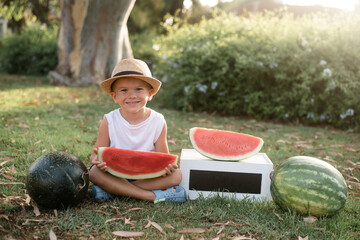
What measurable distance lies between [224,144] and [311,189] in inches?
40.9

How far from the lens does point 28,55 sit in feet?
56.1

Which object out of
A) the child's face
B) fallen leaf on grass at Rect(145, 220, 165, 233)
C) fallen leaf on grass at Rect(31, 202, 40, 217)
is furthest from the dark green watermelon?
the child's face

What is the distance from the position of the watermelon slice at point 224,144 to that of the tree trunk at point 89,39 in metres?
8.58

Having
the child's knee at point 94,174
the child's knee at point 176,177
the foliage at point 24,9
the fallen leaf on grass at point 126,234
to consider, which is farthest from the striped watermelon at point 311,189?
the foliage at point 24,9

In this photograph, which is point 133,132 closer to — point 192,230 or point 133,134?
point 133,134

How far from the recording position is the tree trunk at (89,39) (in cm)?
1148

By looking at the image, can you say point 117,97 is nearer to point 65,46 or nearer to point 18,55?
point 65,46

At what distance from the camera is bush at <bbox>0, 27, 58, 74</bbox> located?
55.3 ft

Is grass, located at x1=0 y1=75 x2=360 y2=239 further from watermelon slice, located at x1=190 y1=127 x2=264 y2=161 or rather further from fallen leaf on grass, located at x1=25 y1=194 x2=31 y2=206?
watermelon slice, located at x1=190 y1=127 x2=264 y2=161

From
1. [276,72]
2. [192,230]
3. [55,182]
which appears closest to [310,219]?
[192,230]

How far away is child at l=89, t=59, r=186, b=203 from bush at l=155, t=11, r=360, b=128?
15.6ft

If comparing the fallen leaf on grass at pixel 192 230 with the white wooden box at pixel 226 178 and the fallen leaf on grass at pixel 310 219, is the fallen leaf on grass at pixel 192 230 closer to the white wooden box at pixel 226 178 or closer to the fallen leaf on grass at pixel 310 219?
the white wooden box at pixel 226 178

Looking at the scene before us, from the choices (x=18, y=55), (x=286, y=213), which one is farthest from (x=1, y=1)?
(x=286, y=213)

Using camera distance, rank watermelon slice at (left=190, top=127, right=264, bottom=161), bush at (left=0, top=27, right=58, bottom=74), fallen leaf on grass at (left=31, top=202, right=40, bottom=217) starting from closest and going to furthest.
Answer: fallen leaf on grass at (left=31, top=202, right=40, bottom=217)
watermelon slice at (left=190, top=127, right=264, bottom=161)
bush at (left=0, top=27, right=58, bottom=74)
